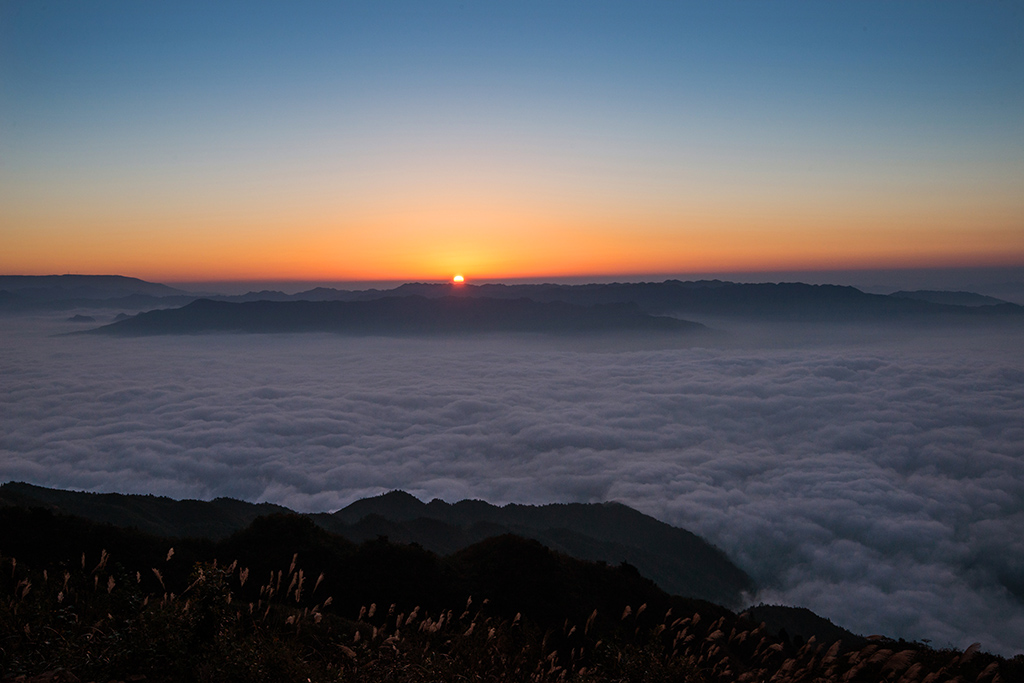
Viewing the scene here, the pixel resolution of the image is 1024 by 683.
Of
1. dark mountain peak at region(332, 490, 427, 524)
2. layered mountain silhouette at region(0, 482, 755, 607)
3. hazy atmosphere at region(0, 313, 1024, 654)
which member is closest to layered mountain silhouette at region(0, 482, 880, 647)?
layered mountain silhouette at region(0, 482, 755, 607)

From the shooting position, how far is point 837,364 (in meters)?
194

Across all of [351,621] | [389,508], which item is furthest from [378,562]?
[389,508]

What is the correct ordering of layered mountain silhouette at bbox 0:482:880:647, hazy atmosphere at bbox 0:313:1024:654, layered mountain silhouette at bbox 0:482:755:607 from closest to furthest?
layered mountain silhouette at bbox 0:482:880:647 → layered mountain silhouette at bbox 0:482:755:607 → hazy atmosphere at bbox 0:313:1024:654

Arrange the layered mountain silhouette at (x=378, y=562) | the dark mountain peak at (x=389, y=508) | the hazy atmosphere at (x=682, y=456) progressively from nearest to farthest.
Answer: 1. the layered mountain silhouette at (x=378, y=562)
2. the hazy atmosphere at (x=682, y=456)
3. the dark mountain peak at (x=389, y=508)

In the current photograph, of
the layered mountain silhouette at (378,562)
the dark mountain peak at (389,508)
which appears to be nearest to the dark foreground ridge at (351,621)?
the layered mountain silhouette at (378,562)

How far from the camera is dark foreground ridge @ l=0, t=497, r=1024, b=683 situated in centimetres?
565

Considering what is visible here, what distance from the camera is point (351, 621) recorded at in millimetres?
12320

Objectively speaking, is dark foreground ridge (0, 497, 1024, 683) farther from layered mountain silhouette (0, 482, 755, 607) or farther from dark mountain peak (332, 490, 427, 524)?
dark mountain peak (332, 490, 427, 524)

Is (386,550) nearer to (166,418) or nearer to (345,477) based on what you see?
(345,477)

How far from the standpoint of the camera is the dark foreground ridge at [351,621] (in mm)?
5652

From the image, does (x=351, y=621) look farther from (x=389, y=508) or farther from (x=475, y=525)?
(x=389, y=508)

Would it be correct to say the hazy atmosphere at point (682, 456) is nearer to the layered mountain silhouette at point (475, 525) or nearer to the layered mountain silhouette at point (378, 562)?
the layered mountain silhouette at point (475, 525)

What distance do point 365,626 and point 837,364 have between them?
21791 cm

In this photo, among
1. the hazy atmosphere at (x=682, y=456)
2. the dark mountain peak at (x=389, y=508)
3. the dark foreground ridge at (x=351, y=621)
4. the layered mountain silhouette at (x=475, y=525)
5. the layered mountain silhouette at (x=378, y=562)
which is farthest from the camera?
the dark mountain peak at (x=389, y=508)
